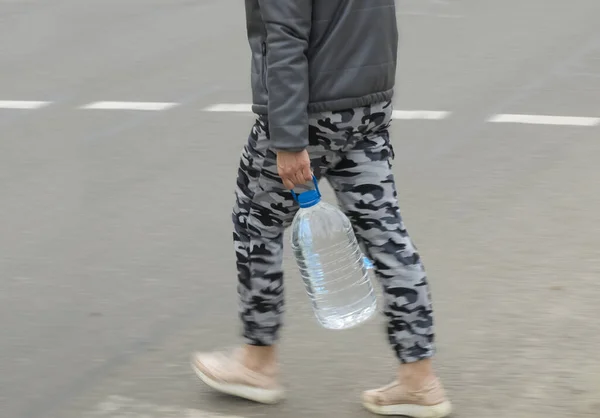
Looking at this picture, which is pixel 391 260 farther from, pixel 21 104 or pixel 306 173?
pixel 21 104

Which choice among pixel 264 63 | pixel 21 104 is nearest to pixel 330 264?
pixel 264 63

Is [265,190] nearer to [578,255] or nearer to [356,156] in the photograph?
[356,156]

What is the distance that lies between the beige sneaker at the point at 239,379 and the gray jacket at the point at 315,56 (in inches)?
37.2

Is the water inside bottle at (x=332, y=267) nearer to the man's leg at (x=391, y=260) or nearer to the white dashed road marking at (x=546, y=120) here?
the man's leg at (x=391, y=260)

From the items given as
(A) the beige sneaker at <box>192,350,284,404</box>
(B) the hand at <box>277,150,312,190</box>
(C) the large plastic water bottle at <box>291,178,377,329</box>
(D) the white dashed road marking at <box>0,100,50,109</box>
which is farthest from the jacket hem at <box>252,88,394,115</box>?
(D) the white dashed road marking at <box>0,100,50,109</box>

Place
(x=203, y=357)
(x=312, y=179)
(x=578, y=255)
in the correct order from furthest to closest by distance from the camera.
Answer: (x=578, y=255) → (x=203, y=357) → (x=312, y=179)

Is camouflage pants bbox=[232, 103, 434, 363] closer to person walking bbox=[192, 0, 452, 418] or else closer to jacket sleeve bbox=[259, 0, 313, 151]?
person walking bbox=[192, 0, 452, 418]

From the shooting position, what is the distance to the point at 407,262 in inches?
148

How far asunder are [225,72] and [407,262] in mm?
5592

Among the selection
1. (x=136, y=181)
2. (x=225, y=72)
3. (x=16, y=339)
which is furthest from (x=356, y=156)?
(x=225, y=72)

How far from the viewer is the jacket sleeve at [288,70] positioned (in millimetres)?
3416

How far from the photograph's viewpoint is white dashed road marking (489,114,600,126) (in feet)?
24.3

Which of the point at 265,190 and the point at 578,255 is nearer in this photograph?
the point at 265,190

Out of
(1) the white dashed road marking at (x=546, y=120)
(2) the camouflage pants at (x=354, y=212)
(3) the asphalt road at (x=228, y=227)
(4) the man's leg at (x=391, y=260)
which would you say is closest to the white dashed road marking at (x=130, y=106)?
(3) the asphalt road at (x=228, y=227)
